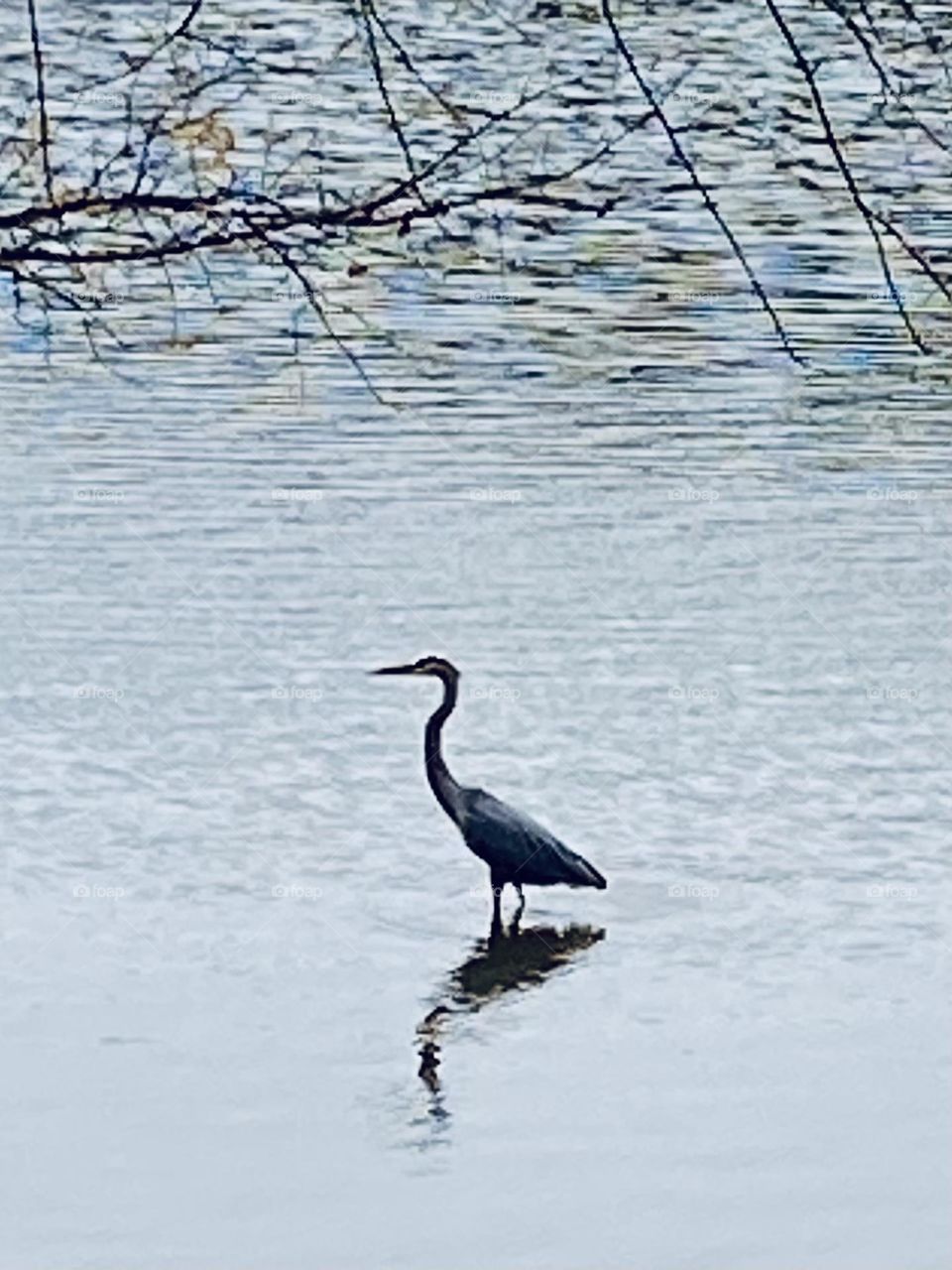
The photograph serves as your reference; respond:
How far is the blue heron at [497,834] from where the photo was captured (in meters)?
9.07

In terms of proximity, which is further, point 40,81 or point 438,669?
point 438,669

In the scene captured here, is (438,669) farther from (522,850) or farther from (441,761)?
(522,850)

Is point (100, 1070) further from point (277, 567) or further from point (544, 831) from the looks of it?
point (277, 567)

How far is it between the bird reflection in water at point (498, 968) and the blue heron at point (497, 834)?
5.1 inches

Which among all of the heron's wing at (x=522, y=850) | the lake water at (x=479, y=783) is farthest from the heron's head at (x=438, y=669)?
the heron's wing at (x=522, y=850)

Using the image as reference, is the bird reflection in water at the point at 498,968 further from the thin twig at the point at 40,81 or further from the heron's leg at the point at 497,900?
the thin twig at the point at 40,81

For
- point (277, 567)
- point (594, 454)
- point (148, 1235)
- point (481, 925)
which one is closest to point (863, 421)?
point (594, 454)

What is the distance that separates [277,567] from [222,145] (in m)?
8.29

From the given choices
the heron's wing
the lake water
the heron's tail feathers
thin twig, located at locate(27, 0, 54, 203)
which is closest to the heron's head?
the lake water

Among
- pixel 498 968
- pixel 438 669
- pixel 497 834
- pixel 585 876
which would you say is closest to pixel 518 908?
pixel 497 834

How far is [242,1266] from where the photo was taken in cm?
679

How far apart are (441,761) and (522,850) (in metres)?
0.77

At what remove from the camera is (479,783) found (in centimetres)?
1028

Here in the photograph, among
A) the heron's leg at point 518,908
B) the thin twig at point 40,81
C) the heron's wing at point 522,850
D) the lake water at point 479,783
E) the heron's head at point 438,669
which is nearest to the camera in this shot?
the thin twig at point 40,81
